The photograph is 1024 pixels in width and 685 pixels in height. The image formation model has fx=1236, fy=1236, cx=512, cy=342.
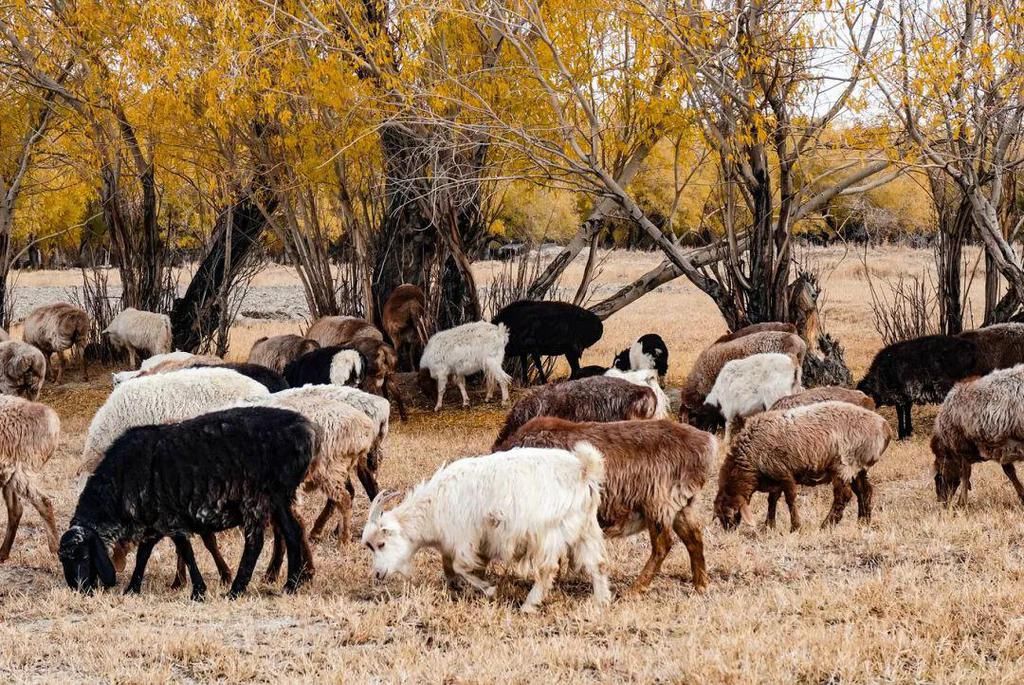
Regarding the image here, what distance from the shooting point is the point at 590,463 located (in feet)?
22.1

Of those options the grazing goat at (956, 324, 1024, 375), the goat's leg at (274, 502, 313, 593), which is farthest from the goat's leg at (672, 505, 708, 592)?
the grazing goat at (956, 324, 1024, 375)

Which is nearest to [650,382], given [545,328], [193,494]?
[193,494]

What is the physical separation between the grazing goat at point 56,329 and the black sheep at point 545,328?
24.4 ft

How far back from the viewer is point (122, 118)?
17641 millimetres

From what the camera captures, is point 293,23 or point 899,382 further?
point 293,23

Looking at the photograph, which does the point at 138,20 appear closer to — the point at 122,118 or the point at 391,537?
the point at 122,118

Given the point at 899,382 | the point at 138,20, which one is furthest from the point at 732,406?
the point at 138,20

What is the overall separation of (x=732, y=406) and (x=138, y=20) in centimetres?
974

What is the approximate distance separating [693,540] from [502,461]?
126cm

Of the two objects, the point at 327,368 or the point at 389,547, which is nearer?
the point at 389,547

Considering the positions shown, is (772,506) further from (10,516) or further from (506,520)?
(10,516)

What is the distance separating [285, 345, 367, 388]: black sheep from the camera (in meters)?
12.7

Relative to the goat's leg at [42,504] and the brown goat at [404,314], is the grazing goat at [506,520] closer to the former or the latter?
the goat's leg at [42,504]

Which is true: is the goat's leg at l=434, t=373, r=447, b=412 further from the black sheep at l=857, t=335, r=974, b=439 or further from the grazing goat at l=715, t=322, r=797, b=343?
the black sheep at l=857, t=335, r=974, b=439
